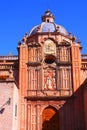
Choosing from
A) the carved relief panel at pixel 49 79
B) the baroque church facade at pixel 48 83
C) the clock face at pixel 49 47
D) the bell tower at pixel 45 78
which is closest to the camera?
the baroque church facade at pixel 48 83

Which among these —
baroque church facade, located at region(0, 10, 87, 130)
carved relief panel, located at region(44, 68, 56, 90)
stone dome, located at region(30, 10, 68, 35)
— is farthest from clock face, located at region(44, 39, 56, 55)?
stone dome, located at region(30, 10, 68, 35)

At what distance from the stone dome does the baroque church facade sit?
115 inches

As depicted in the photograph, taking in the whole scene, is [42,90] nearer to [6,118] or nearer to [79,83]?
[79,83]

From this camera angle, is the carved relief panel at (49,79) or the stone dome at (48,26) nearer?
the carved relief panel at (49,79)

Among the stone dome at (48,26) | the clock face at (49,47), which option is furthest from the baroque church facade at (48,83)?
the stone dome at (48,26)

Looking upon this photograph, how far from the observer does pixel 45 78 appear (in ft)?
101

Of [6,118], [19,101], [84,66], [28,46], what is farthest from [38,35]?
[6,118]

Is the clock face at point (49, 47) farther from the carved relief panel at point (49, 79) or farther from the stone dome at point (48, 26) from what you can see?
the stone dome at point (48, 26)

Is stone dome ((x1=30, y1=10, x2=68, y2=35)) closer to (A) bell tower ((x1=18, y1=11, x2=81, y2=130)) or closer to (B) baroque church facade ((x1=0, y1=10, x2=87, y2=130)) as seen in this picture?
(A) bell tower ((x1=18, y1=11, x2=81, y2=130))

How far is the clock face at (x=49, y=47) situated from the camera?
31763 mm

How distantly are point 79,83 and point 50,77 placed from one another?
3.38 m

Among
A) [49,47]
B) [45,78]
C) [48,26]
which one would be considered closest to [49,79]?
[45,78]

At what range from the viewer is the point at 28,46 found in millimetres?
31938

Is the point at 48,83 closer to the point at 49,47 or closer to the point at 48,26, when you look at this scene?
the point at 49,47
